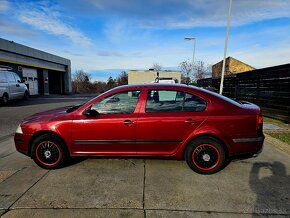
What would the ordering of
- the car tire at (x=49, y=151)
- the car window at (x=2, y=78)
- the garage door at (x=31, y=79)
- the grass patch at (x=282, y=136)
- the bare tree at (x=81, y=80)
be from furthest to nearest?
1. the bare tree at (x=81, y=80)
2. the garage door at (x=31, y=79)
3. the car window at (x=2, y=78)
4. the grass patch at (x=282, y=136)
5. the car tire at (x=49, y=151)

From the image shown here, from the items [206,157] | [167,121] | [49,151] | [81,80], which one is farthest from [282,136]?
[81,80]

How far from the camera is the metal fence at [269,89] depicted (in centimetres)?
933

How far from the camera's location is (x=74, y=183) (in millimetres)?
3799

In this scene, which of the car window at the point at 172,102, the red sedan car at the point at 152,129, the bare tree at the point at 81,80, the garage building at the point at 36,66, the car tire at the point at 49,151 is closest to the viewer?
the red sedan car at the point at 152,129

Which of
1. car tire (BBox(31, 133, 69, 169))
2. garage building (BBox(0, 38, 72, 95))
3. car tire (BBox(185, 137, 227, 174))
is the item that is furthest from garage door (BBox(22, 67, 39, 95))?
car tire (BBox(185, 137, 227, 174))

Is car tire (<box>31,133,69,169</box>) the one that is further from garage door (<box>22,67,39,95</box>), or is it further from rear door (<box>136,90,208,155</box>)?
garage door (<box>22,67,39,95</box>)

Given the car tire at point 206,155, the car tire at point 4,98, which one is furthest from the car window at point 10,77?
the car tire at point 206,155

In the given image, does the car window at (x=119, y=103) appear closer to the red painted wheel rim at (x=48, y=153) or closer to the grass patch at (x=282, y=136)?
the red painted wheel rim at (x=48, y=153)

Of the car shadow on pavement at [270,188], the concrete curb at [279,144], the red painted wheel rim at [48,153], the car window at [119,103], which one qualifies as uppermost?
the car window at [119,103]

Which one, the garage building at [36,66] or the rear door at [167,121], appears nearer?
the rear door at [167,121]

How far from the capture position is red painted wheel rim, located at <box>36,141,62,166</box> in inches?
169

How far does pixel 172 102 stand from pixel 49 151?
238 centimetres

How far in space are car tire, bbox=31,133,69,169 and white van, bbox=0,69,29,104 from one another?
1116 centimetres

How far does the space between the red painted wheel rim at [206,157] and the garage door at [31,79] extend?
25240 millimetres
